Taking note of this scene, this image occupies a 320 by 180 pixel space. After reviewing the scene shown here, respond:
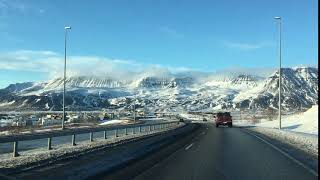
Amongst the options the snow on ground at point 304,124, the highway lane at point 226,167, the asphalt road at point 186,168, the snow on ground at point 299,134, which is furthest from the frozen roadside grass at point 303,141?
the snow on ground at point 304,124

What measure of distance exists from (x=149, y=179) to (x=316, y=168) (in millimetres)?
5469

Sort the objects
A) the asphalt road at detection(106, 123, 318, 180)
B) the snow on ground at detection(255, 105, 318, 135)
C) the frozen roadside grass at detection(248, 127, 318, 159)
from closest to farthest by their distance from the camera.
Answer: the asphalt road at detection(106, 123, 318, 180), the frozen roadside grass at detection(248, 127, 318, 159), the snow on ground at detection(255, 105, 318, 135)

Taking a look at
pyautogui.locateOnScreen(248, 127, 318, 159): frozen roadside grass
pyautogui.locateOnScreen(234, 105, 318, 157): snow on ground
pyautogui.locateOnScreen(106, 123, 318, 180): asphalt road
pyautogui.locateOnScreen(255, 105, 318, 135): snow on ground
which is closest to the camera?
pyautogui.locateOnScreen(106, 123, 318, 180): asphalt road

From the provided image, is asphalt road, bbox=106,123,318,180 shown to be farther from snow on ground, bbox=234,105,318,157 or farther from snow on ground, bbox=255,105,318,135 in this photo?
snow on ground, bbox=255,105,318,135

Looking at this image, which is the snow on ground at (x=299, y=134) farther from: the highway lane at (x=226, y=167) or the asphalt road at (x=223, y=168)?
the asphalt road at (x=223, y=168)

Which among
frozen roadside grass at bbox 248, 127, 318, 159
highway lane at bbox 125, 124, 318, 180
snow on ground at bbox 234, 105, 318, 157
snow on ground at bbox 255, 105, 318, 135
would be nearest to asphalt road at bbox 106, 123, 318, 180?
highway lane at bbox 125, 124, 318, 180

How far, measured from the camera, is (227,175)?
14.6 m

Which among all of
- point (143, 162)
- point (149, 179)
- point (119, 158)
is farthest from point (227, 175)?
point (119, 158)

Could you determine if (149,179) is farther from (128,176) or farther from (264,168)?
(264,168)

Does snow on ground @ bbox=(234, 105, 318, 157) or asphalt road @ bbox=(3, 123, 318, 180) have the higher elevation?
asphalt road @ bbox=(3, 123, 318, 180)

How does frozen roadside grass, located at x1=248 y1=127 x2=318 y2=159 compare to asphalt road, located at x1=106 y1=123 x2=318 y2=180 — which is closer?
asphalt road, located at x1=106 y1=123 x2=318 y2=180

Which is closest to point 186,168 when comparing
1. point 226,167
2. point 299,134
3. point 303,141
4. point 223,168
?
point 223,168

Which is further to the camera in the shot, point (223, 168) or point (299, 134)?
point (299, 134)

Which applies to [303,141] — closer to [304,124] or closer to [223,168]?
[223,168]
